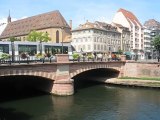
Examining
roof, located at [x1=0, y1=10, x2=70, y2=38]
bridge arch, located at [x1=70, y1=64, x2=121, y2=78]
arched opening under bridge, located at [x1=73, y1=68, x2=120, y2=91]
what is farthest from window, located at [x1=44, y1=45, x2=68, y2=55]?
roof, located at [x1=0, y1=10, x2=70, y2=38]

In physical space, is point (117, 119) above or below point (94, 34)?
below

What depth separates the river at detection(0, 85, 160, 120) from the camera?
35.0 metres

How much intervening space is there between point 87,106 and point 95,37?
245 ft

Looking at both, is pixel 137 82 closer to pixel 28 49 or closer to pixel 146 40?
pixel 28 49

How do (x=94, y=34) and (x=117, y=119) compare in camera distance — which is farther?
(x=94, y=34)

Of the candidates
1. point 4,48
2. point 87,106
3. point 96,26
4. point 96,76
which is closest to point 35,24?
point 96,26

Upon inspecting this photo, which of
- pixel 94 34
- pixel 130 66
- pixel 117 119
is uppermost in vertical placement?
pixel 94 34

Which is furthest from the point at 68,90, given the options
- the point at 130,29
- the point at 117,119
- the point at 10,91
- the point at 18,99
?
the point at 130,29

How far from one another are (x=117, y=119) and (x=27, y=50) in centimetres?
2329

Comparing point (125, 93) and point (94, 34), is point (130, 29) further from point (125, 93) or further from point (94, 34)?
point (125, 93)

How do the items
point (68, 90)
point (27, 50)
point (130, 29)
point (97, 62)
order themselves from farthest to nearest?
point (130, 29) < point (97, 62) < point (27, 50) < point (68, 90)

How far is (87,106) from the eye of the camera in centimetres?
4078

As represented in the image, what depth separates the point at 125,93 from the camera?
5194 cm

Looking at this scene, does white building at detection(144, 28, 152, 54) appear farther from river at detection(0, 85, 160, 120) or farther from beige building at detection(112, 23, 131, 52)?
river at detection(0, 85, 160, 120)
